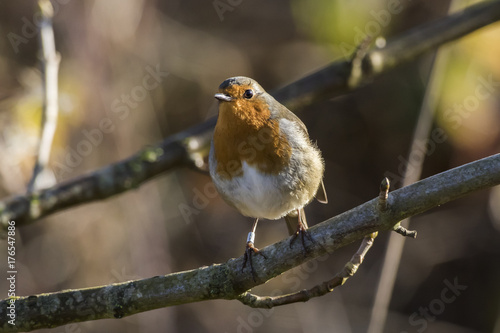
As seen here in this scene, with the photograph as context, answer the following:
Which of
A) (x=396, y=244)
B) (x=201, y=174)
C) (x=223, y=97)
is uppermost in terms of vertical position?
(x=201, y=174)

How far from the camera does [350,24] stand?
458cm

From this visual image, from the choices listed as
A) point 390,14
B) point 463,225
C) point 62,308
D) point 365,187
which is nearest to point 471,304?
point 463,225

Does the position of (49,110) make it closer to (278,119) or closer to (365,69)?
(278,119)

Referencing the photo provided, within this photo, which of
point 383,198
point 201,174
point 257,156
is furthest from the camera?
point 201,174

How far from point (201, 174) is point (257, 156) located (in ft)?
9.15

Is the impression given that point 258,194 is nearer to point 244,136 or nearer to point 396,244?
point 244,136

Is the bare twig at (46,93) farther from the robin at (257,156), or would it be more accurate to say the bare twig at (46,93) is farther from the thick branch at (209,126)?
the robin at (257,156)

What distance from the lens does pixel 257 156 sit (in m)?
3.02

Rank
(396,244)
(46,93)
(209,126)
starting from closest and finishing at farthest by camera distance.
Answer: (46,93)
(396,244)
(209,126)

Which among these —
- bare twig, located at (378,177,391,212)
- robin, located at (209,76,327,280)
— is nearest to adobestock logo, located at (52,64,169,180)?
robin, located at (209,76,327,280)

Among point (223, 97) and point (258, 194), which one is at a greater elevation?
point (223, 97)

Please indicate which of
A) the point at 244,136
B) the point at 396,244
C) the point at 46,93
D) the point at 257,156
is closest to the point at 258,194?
the point at 257,156

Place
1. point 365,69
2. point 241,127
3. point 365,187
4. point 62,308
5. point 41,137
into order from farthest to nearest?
1. point 365,187
2. point 365,69
3. point 41,137
4. point 241,127
5. point 62,308

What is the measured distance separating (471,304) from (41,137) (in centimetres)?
473
